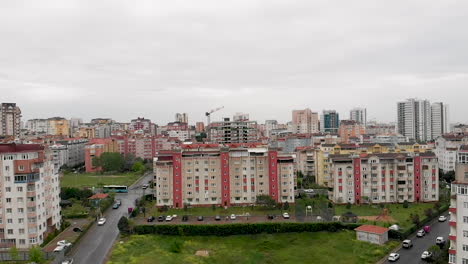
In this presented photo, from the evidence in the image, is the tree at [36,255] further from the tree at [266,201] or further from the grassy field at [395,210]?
the grassy field at [395,210]

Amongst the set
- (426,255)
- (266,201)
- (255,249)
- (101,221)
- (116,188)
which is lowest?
(255,249)

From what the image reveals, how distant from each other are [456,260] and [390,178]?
1890 centimetres

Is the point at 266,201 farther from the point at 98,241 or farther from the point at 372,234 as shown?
the point at 98,241

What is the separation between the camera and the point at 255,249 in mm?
29766

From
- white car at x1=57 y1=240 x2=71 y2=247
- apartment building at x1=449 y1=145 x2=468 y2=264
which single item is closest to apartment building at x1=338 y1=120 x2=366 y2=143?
apartment building at x1=449 y1=145 x2=468 y2=264

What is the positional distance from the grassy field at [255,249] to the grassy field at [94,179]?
2686 cm

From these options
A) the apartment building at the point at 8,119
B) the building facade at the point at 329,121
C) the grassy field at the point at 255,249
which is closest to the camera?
the grassy field at the point at 255,249

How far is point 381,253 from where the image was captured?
89.9 feet

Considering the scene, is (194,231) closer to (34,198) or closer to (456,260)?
(34,198)

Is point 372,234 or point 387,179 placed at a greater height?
point 387,179

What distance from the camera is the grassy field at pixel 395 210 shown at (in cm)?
3522

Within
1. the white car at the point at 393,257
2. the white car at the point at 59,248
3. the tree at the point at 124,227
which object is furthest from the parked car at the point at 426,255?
the white car at the point at 59,248

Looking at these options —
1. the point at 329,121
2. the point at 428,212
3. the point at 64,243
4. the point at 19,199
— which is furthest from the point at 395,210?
the point at 329,121

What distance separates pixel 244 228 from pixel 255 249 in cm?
294
